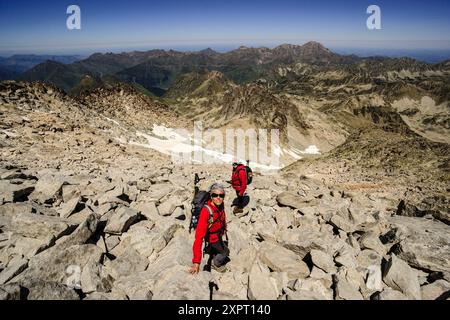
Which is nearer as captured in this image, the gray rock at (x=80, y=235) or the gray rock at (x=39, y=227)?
the gray rock at (x=80, y=235)

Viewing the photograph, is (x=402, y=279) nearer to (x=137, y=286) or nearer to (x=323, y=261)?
(x=323, y=261)

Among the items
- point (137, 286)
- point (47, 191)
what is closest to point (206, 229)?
point (137, 286)

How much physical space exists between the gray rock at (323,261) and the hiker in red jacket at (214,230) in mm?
2543

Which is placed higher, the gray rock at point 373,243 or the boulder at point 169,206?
the boulder at point 169,206

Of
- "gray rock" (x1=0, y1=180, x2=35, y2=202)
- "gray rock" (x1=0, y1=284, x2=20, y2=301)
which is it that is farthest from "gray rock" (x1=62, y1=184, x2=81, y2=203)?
"gray rock" (x1=0, y1=284, x2=20, y2=301)

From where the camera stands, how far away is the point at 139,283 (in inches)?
293

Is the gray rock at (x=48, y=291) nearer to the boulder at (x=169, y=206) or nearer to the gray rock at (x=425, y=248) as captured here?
the boulder at (x=169, y=206)

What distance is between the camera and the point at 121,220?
1011cm

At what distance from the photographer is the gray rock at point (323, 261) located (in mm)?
8422

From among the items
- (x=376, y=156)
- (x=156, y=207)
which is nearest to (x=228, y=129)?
(x=376, y=156)

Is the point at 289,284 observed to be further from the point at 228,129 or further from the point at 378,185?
the point at 228,129

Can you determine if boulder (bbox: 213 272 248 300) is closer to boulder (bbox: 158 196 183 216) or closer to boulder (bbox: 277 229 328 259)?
boulder (bbox: 277 229 328 259)

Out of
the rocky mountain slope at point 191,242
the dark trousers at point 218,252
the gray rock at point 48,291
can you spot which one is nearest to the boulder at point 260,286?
the rocky mountain slope at point 191,242
